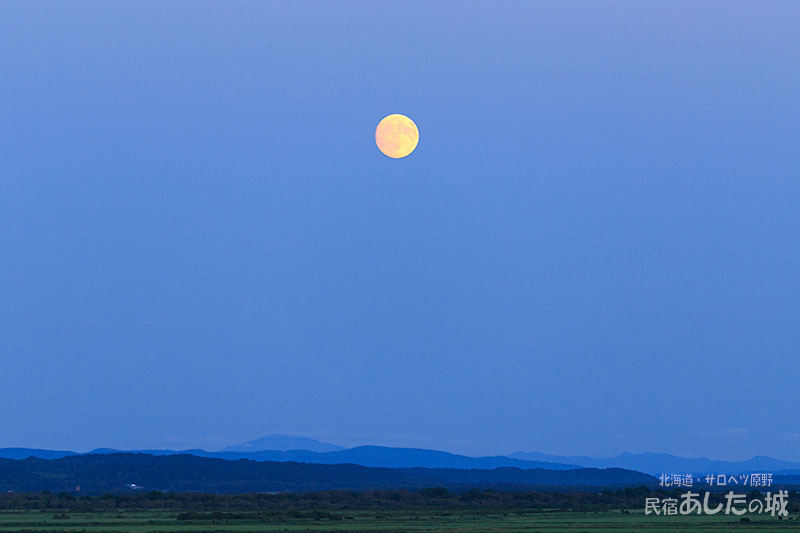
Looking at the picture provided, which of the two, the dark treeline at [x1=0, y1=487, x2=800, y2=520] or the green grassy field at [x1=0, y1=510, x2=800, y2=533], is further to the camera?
the dark treeline at [x1=0, y1=487, x2=800, y2=520]

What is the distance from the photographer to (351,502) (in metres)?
134

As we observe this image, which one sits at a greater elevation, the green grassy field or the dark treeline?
the dark treeline

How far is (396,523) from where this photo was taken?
8725cm

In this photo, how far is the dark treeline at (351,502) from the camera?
120 metres

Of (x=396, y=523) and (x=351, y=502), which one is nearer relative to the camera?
(x=396, y=523)

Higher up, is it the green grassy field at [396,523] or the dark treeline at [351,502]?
the dark treeline at [351,502]

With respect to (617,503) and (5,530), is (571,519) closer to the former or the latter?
(617,503)

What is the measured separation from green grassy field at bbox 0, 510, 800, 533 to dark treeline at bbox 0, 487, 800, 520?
40.3 ft

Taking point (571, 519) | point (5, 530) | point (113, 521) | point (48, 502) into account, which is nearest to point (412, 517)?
point (571, 519)

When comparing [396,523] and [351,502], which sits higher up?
[351,502]

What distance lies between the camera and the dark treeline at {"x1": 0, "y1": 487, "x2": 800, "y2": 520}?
120m

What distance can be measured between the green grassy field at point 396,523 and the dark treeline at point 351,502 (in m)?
12.3

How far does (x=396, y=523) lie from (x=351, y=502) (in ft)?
155

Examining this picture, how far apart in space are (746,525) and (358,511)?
140 ft
